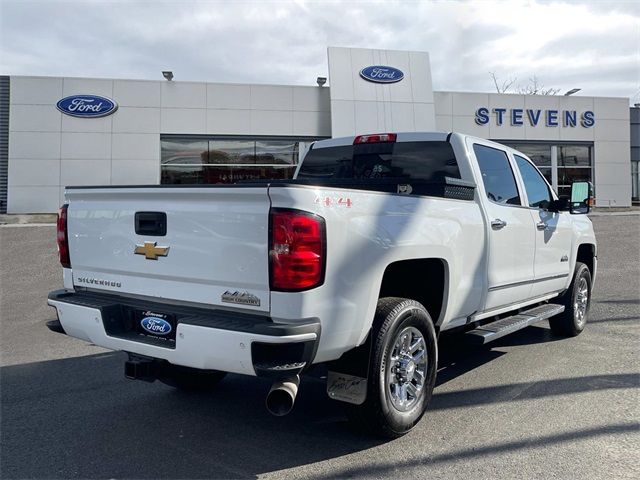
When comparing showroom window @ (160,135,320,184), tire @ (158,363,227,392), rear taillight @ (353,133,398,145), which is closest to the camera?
tire @ (158,363,227,392)

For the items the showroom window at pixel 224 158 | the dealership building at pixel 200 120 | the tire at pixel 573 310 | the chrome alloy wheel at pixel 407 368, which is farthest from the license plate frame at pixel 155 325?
the showroom window at pixel 224 158

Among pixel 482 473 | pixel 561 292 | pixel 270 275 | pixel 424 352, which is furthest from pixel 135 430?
pixel 561 292

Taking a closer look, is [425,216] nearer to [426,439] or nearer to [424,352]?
[424,352]

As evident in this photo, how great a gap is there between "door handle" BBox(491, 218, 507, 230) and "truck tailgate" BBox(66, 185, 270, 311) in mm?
2476

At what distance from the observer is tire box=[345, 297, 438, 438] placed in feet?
11.6

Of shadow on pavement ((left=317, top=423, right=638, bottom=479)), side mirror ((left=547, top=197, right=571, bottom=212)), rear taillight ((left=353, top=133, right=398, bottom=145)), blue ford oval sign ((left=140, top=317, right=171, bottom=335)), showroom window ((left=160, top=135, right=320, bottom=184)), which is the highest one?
showroom window ((left=160, top=135, right=320, bottom=184))

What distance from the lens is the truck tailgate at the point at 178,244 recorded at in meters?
3.12

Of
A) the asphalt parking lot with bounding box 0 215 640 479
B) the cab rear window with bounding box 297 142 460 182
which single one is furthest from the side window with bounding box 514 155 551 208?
the asphalt parking lot with bounding box 0 215 640 479

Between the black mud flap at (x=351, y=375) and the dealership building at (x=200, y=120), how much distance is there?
19996mm

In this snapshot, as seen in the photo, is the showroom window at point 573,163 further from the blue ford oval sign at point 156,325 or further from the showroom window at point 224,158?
the blue ford oval sign at point 156,325

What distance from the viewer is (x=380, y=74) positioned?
23797 millimetres

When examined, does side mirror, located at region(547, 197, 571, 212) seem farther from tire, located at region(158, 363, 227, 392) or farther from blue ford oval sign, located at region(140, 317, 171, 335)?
blue ford oval sign, located at region(140, 317, 171, 335)

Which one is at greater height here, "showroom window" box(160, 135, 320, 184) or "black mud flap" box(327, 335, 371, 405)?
"showroom window" box(160, 135, 320, 184)

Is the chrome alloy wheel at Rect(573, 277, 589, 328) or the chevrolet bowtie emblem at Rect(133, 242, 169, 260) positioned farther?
the chrome alloy wheel at Rect(573, 277, 589, 328)
